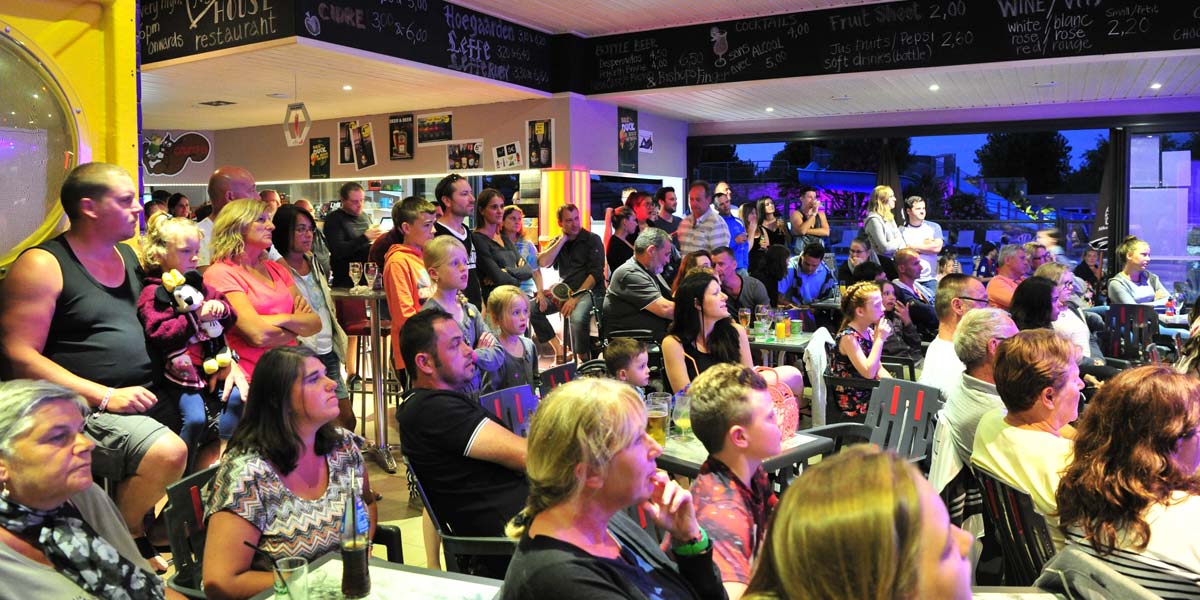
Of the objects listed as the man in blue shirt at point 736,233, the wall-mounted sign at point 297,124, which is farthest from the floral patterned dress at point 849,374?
the wall-mounted sign at point 297,124

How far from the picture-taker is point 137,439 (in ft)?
9.96

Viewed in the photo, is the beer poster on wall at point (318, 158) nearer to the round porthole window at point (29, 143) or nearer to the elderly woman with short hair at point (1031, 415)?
the round porthole window at point (29, 143)

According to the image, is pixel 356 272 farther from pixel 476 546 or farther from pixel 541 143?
pixel 541 143

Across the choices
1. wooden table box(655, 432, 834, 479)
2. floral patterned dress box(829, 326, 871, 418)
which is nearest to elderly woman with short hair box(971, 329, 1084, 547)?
wooden table box(655, 432, 834, 479)

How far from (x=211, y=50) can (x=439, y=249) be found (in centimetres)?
357

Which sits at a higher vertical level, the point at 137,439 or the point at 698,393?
the point at 698,393

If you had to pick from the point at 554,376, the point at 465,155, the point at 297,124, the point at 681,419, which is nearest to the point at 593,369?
the point at 554,376

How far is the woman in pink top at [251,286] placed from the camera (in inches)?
147

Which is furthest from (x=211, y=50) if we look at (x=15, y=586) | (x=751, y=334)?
(x=15, y=586)

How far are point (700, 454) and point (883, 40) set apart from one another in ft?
17.2

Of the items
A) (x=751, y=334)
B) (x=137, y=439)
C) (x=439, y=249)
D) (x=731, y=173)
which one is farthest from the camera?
(x=731, y=173)

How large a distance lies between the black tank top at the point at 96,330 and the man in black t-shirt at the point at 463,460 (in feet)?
3.15

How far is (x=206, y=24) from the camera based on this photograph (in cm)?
673

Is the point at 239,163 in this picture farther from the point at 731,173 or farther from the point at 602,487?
the point at 602,487
